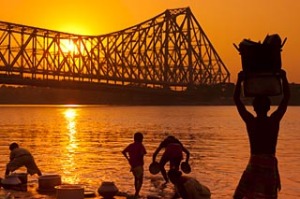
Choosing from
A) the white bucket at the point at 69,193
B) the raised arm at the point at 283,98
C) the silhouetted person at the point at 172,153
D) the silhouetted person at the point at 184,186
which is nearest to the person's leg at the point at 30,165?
the silhouetted person at the point at 172,153

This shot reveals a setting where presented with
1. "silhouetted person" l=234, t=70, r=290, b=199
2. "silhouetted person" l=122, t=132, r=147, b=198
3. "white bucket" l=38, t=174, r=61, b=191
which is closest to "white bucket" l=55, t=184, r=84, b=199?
"silhouetted person" l=122, t=132, r=147, b=198

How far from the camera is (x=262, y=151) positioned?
207 inches

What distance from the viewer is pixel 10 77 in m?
90.3

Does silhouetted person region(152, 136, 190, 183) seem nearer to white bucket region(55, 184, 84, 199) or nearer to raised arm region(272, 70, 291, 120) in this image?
white bucket region(55, 184, 84, 199)

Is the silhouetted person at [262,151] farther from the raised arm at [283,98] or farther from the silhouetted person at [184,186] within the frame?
the silhouetted person at [184,186]

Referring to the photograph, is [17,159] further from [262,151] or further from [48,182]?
[262,151]

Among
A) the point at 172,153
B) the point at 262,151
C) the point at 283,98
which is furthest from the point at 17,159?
the point at 283,98

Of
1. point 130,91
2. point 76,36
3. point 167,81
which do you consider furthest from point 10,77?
point 167,81

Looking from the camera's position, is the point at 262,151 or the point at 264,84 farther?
the point at 262,151

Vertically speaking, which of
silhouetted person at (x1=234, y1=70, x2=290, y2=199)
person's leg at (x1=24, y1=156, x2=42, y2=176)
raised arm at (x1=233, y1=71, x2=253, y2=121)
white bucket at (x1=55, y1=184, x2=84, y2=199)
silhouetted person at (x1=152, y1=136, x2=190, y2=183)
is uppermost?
raised arm at (x1=233, y1=71, x2=253, y2=121)

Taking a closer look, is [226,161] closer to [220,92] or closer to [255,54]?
[255,54]

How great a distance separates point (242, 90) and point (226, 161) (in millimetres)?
21141

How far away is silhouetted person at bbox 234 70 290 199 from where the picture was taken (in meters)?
5.24

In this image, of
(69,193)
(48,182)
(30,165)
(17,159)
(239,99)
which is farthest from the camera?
(30,165)
